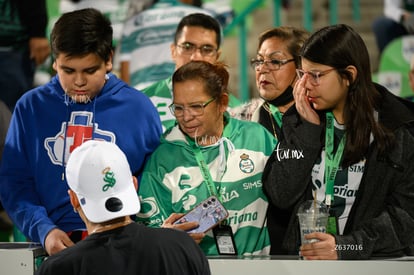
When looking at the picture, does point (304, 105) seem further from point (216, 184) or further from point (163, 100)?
point (163, 100)

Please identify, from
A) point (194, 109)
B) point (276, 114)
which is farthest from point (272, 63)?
point (194, 109)

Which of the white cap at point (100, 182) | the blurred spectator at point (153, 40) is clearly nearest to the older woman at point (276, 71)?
the white cap at point (100, 182)

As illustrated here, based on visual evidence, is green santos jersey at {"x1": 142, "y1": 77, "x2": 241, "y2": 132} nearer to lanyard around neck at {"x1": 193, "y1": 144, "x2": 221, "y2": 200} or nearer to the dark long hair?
lanyard around neck at {"x1": 193, "y1": 144, "x2": 221, "y2": 200}

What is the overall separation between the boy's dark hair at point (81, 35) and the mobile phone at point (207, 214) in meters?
0.81

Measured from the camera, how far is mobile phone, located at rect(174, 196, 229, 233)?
373cm

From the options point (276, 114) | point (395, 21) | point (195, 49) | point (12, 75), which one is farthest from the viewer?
point (395, 21)

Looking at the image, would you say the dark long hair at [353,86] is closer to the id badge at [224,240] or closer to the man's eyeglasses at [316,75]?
the man's eyeglasses at [316,75]

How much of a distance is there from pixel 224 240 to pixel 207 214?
0.15 meters

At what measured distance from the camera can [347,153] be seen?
3.70 m

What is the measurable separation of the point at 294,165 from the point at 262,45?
104cm

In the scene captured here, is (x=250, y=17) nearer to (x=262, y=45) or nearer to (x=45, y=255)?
(x=262, y=45)

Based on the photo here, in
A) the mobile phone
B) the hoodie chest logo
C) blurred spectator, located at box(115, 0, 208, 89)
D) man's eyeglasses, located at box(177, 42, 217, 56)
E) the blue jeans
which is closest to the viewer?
the mobile phone

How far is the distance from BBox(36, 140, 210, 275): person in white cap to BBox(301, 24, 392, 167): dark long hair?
96 centimetres

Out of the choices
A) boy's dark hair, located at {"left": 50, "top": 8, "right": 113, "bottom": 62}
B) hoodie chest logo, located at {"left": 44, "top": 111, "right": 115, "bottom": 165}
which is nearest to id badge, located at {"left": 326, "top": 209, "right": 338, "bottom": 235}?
hoodie chest logo, located at {"left": 44, "top": 111, "right": 115, "bottom": 165}
